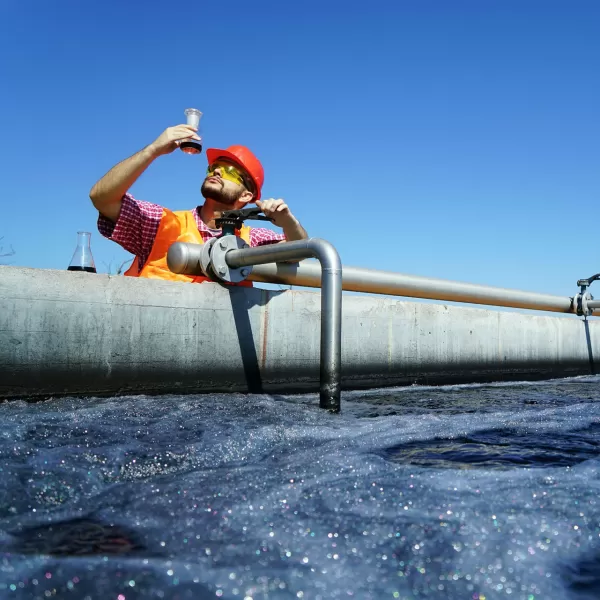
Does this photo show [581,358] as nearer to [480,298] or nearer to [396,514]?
[480,298]

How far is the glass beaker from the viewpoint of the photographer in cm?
Result: 279

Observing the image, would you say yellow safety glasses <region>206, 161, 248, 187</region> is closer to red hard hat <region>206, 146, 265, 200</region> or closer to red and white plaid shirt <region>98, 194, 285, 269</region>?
red hard hat <region>206, 146, 265, 200</region>

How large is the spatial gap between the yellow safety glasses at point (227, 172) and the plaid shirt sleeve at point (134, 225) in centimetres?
42

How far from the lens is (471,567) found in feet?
2.93

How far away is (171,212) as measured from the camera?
10.6ft

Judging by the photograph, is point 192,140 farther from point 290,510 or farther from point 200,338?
point 290,510

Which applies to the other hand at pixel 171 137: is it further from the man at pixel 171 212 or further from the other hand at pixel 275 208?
the other hand at pixel 275 208

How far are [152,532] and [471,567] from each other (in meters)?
0.53

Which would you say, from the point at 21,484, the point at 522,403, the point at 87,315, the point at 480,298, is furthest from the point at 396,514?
the point at 480,298

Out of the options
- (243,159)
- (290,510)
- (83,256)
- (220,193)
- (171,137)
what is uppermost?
(243,159)

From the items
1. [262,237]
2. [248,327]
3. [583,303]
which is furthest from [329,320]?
[583,303]

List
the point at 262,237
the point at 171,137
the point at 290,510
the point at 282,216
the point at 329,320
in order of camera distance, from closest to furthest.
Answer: the point at 290,510 < the point at 329,320 < the point at 171,137 < the point at 282,216 < the point at 262,237

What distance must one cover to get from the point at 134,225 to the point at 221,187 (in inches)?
21.2

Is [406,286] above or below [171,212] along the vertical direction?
below
